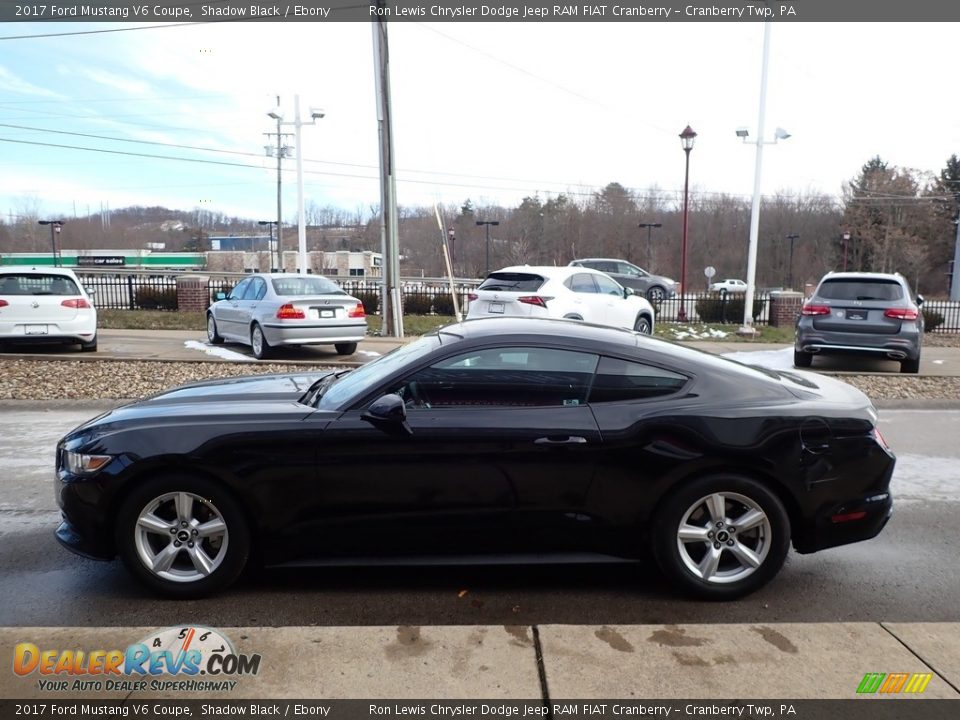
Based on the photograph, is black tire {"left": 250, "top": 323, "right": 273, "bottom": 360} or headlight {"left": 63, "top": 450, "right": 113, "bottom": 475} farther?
black tire {"left": 250, "top": 323, "right": 273, "bottom": 360}

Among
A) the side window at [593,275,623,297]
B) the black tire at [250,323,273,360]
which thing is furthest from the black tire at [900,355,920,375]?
the black tire at [250,323,273,360]

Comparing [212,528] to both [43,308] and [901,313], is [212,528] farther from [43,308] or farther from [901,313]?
[901,313]

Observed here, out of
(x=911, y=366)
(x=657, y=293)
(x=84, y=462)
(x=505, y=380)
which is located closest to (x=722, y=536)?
(x=505, y=380)

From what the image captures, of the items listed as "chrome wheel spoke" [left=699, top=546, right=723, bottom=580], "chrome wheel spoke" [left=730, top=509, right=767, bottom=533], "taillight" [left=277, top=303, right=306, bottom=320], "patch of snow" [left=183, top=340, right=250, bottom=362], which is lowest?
"patch of snow" [left=183, top=340, right=250, bottom=362]

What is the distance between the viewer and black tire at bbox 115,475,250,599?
372cm

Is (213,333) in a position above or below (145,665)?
above

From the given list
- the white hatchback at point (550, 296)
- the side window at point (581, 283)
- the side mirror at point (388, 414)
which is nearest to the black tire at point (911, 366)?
the white hatchback at point (550, 296)

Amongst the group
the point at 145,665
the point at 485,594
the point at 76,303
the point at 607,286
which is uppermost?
the point at 607,286

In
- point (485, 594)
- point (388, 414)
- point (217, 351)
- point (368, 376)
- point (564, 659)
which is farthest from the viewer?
point (217, 351)

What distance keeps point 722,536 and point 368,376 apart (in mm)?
2088

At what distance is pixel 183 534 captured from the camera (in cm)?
375

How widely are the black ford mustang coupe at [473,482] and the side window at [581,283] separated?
863 cm

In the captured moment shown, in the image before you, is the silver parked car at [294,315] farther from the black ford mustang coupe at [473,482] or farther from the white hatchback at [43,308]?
the black ford mustang coupe at [473,482]

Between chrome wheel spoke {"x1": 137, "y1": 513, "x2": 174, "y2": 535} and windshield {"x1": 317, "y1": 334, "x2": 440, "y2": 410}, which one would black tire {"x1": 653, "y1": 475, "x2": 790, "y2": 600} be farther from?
chrome wheel spoke {"x1": 137, "y1": 513, "x2": 174, "y2": 535}
